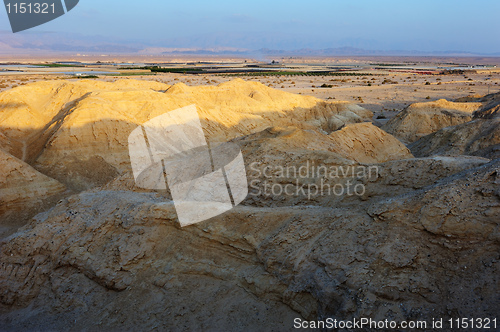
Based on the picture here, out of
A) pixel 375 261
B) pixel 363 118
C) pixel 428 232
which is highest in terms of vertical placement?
pixel 428 232

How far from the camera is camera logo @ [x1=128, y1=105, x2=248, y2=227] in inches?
273

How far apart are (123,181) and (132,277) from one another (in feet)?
16.2

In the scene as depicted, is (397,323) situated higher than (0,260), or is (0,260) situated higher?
(397,323)

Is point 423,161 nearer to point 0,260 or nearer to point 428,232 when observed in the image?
point 428,232

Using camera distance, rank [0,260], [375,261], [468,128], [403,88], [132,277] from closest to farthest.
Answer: [375,261] → [132,277] → [0,260] → [468,128] → [403,88]

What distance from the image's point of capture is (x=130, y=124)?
1650 centimetres

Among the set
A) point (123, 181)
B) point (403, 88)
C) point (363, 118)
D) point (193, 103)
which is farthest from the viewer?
point (403, 88)

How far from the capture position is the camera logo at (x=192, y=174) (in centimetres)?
693

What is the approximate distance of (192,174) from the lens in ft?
32.7

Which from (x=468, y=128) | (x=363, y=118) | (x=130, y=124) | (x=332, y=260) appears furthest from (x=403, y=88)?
(x=332, y=260)

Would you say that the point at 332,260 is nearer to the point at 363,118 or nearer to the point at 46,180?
the point at 46,180

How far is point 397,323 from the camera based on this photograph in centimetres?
442

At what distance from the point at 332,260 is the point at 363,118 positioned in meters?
23.7

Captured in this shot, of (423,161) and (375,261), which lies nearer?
(375,261)
